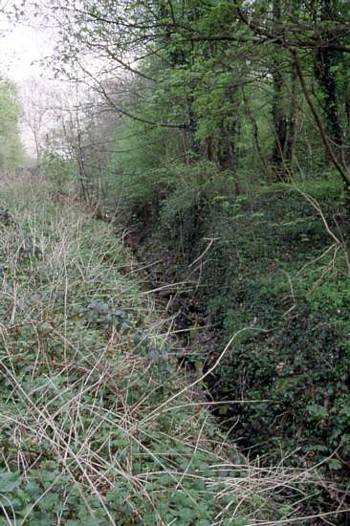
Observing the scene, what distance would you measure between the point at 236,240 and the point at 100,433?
196 inches

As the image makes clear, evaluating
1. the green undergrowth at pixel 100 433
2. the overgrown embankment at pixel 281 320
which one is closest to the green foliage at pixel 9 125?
the overgrown embankment at pixel 281 320

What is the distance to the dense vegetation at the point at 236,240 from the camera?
12.1 feet

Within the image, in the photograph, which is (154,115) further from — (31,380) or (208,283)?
(31,380)

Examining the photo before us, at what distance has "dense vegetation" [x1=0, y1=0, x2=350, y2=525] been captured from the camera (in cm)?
370

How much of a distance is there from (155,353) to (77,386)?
767 mm

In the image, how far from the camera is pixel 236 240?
296 inches

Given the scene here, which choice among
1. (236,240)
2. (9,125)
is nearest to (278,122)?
(236,240)

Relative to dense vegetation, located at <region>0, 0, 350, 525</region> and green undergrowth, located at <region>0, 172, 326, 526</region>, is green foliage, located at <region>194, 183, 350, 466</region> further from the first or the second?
green undergrowth, located at <region>0, 172, 326, 526</region>

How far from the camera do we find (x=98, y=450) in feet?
9.20

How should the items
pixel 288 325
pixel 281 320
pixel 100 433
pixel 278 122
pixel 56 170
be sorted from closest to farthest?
pixel 100 433
pixel 288 325
pixel 281 320
pixel 278 122
pixel 56 170

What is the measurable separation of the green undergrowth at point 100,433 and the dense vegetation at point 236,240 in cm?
3

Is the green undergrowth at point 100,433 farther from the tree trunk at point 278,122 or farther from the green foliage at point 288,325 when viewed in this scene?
the tree trunk at point 278,122

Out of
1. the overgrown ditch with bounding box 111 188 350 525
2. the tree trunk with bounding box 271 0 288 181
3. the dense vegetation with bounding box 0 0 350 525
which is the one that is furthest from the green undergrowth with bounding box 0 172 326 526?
the tree trunk with bounding box 271 0 288 181

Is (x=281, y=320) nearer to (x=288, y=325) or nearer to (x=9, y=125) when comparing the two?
(x=288, y=325)
